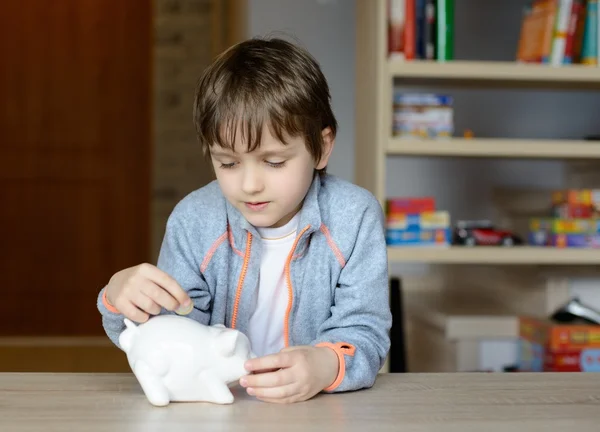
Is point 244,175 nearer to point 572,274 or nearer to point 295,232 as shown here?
Result: point 295,232

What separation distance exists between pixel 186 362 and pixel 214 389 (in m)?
0.04

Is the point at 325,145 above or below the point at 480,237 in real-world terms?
above

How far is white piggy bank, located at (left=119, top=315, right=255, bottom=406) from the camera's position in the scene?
0.86 metres

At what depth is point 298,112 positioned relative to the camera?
1.09 meters

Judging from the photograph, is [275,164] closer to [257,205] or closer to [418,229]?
[257,205]

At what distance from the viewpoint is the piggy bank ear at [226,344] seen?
2.87ft

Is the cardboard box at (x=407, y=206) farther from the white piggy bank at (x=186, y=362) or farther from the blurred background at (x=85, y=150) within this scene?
the blurred background at (x=85, y=150)

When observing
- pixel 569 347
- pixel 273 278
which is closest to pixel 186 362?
pixel 273 278

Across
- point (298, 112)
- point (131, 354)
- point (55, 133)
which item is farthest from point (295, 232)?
point (55, 133)

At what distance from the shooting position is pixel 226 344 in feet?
2.88

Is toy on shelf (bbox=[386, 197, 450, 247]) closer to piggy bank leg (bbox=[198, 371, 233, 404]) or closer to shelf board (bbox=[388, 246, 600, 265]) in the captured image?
shelf board (bbox=[388, 246, 600, 265])

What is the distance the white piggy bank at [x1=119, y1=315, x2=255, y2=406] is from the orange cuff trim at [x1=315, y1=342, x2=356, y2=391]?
12cm

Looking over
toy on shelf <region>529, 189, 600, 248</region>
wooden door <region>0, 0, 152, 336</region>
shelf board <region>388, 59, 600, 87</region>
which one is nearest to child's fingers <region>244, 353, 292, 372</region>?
shelf board <region>388, 59, 600, 87</region>

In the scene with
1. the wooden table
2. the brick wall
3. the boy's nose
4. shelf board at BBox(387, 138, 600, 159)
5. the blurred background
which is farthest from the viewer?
the brick wall
